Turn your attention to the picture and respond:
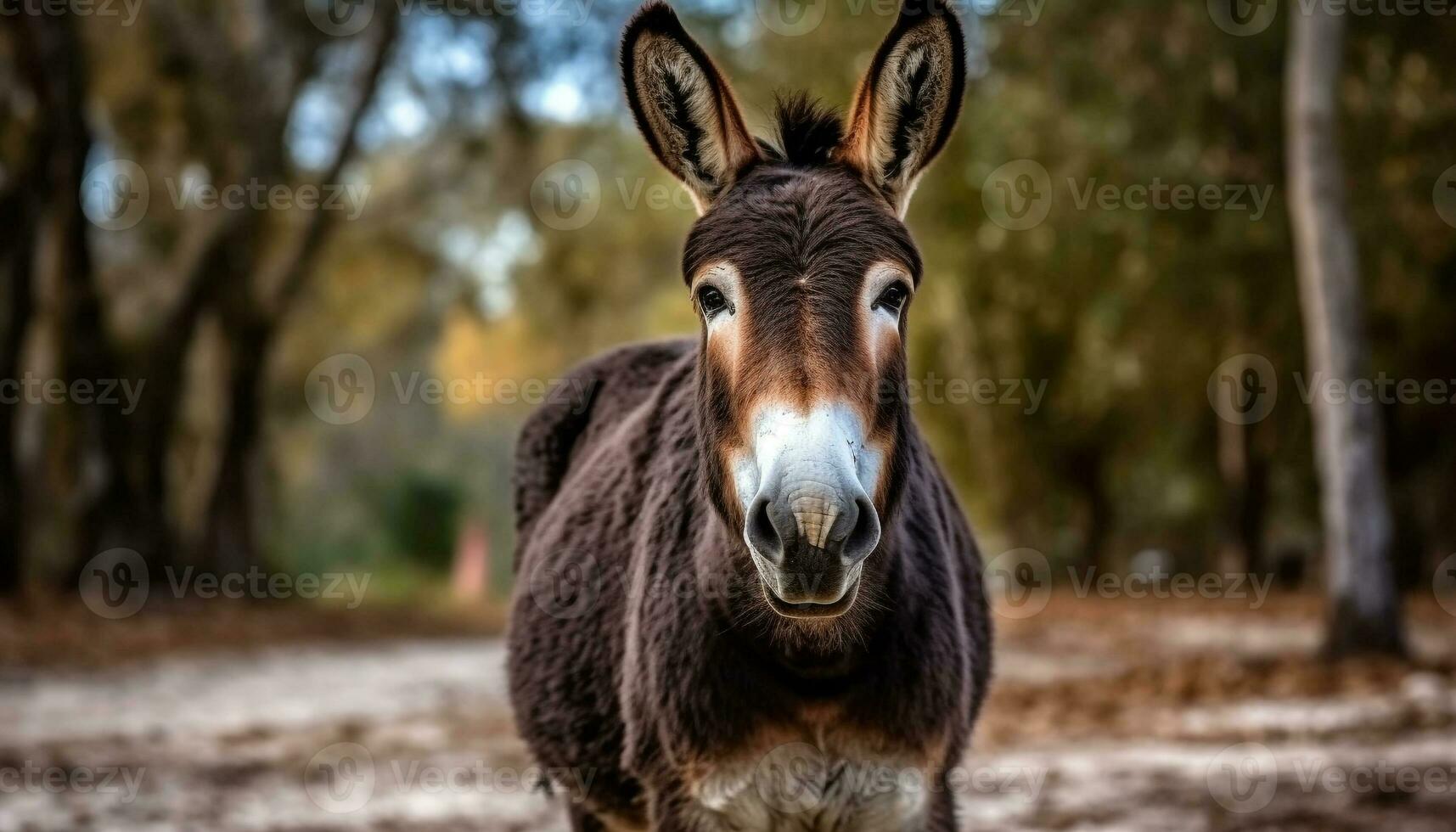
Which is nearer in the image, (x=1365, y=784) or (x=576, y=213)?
(x=1365, y=784)

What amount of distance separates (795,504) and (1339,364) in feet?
30.6

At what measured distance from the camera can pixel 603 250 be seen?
21719mm

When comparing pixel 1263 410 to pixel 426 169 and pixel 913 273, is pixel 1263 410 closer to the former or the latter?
pixel 426 169

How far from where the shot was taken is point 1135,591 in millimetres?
22750

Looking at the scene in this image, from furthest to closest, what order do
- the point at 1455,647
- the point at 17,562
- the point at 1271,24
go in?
the point at 17,562, the point at 1271,24, the point at 1455,647

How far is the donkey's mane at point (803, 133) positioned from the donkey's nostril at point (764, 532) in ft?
3.70

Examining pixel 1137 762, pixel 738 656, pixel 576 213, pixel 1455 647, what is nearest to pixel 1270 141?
pixel 1455 647

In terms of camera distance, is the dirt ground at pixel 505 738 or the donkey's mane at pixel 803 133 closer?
the donkey's mane at pixel 803 133

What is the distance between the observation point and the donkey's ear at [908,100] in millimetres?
3211

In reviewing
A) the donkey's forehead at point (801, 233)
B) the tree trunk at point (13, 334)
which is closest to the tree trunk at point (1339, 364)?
the donkey's forehead at point (801, 233)

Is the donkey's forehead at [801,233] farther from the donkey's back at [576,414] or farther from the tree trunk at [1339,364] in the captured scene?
the tree trunk at [1339,364]

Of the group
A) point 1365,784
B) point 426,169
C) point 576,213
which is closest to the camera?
point 1365,784

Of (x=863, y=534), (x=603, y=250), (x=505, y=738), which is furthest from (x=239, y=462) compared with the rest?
(x=863, y=534)

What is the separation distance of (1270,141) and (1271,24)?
1.25 meters
